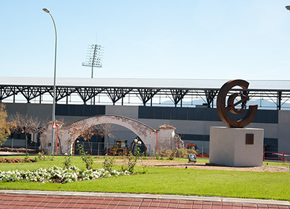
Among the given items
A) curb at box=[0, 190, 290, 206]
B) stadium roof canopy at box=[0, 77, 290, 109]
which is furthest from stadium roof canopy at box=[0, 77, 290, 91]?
curb at box=[0, 190, 290, 206]

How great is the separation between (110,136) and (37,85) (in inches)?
402

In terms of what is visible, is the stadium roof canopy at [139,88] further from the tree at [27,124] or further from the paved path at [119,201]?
the paved path at [119,201]

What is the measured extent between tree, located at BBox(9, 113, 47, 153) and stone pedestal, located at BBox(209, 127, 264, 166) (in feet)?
75.1

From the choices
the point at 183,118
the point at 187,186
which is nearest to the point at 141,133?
the point at 183,118

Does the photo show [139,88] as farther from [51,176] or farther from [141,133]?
[51,176]

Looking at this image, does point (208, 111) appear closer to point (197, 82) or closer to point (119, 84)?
point (197, 82)

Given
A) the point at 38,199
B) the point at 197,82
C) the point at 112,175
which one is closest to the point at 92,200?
the point at 38,199

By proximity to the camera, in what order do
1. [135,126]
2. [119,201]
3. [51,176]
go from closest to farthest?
[119,201] < [51,176] < [135,126]

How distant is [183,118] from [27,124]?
17.2m

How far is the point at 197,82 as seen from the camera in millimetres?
47594

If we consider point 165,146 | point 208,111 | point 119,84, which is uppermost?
point 119,84

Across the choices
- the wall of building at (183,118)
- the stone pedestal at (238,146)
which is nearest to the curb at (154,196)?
the stone pedestal at (238,146)

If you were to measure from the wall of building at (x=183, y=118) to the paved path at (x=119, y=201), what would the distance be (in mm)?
33558

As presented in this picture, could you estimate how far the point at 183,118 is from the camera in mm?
45344
